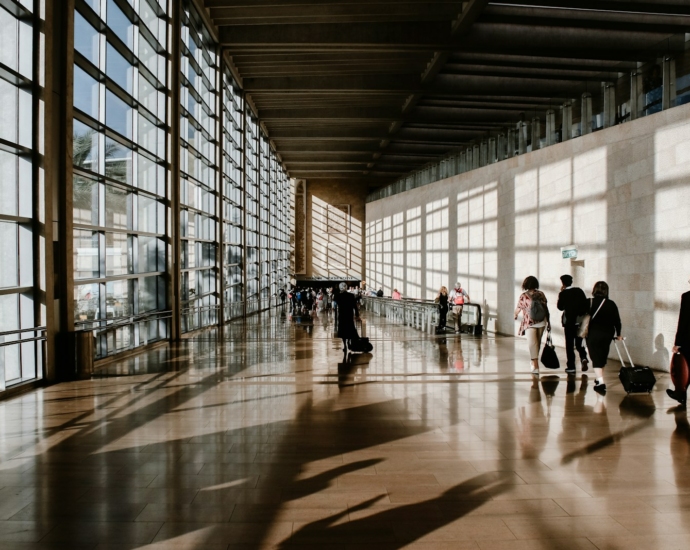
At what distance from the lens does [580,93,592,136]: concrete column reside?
556 inches

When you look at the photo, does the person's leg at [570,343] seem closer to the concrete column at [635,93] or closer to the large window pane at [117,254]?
Answer: the concrete column at [635,93]

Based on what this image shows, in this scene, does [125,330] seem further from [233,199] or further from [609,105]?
[233,199]

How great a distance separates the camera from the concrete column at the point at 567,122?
15.3 metres

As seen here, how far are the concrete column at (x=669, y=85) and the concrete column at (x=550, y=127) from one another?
5533mm

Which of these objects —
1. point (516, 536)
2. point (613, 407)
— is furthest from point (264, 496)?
point (613, 407)

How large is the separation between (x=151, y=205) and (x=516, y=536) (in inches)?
514

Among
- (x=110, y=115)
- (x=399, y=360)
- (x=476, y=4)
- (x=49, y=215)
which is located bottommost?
(x=399, y=360)

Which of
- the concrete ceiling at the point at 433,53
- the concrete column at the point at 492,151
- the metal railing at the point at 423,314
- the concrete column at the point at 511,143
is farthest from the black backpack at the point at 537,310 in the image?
the concrete column at the point at 492,151

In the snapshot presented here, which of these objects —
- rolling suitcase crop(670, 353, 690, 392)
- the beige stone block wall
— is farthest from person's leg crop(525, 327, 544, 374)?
rolling suitcase crop(670, 353, 690, 392)

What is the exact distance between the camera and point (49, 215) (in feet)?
29.3

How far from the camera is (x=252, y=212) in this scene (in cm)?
3125

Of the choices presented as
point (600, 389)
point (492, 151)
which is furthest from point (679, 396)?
point (492, 151)

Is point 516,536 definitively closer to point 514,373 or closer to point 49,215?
point 514,373

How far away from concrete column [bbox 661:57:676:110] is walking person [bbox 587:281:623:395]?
4380mm
